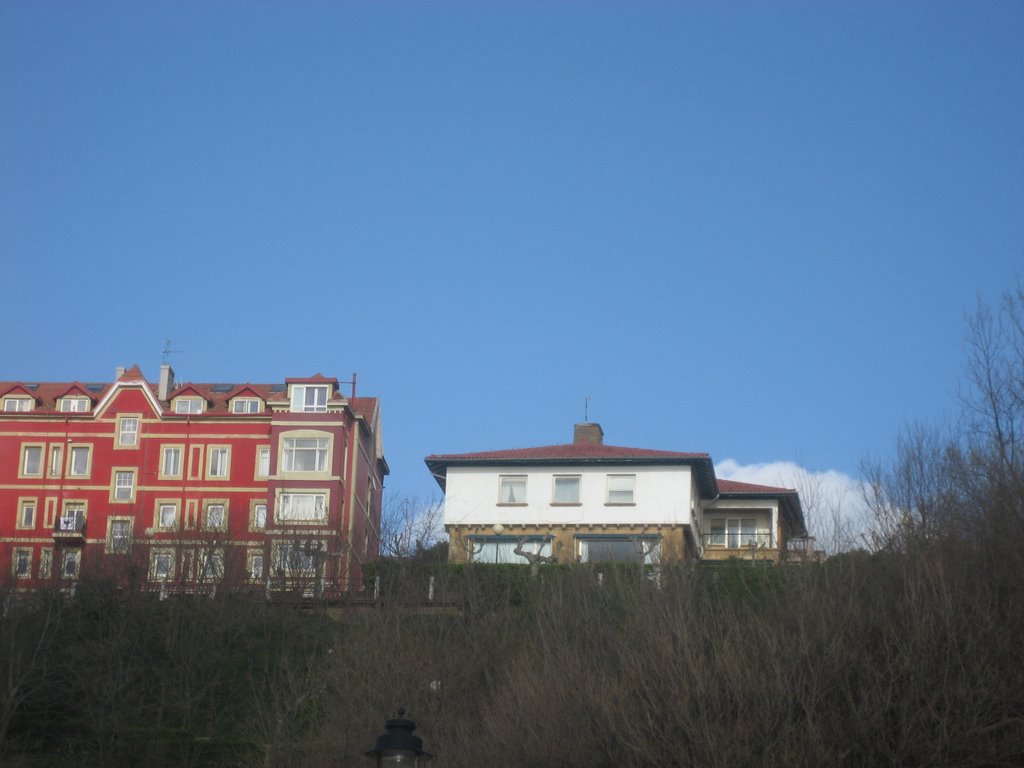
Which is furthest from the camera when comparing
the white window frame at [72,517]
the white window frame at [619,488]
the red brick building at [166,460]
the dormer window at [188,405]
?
the dormer window at [188,405]

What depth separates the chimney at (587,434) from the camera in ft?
232

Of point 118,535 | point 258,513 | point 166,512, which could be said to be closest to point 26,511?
point 166,512

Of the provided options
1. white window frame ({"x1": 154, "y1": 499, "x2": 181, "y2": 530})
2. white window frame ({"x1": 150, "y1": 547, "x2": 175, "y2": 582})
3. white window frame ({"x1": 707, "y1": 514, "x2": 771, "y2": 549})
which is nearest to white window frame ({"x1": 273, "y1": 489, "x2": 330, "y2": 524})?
white window frame ({"x1": 150, "y1": 547, "x2": 175, "y2": 582})

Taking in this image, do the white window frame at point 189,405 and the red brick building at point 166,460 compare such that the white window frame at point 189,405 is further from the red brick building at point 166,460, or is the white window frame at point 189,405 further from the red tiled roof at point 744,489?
the red tiled roof at point 744,489

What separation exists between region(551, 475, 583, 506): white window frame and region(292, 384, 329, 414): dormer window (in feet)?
47.8

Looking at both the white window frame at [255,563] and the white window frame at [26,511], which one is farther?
the white window frame at [26,511]

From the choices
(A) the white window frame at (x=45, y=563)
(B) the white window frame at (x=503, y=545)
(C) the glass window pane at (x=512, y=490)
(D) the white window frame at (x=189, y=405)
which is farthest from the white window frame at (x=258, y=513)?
(C) the glass window pane at (x=512, y=490)

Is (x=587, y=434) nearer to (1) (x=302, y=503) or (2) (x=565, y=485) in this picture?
(2) (x=565, y=485)

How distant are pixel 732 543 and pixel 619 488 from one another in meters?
6.78

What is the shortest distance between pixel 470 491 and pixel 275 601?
1601 centimetres

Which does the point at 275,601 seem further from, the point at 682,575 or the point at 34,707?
the point at 682,575

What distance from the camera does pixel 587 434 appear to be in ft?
233

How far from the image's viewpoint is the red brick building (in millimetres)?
73000

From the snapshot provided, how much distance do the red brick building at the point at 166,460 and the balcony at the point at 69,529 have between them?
0.07 m
